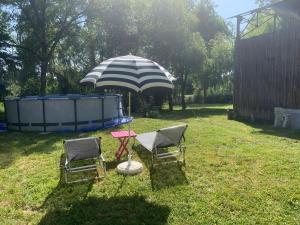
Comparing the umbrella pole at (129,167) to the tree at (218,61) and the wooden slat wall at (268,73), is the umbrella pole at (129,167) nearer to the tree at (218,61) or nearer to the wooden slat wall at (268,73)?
the wooden slat wall at (268,73)

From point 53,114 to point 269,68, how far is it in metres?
12.0

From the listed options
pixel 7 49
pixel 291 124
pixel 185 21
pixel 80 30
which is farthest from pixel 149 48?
pixel 291 124

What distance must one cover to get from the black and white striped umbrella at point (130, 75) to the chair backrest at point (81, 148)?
56.8 inches

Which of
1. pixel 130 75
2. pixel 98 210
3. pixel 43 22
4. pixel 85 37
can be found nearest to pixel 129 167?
pixel 98 210

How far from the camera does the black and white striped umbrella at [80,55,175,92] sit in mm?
6438

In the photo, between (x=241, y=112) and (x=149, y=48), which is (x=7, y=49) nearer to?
(x=149, y=48)

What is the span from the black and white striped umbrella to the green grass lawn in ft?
7.38

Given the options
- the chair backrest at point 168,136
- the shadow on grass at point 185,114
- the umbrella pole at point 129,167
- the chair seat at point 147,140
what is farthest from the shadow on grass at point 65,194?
the shadow on grass at point 185,114

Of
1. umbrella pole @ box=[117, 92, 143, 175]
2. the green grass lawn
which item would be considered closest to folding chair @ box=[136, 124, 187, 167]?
the green grass lawn

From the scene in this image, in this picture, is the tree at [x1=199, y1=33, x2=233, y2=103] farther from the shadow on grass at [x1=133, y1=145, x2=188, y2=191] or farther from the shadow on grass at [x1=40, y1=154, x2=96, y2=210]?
the shadow on grass at [x1=40, y1=154, x2=96, y2=210]

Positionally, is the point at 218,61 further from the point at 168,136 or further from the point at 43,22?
the point at 168,136

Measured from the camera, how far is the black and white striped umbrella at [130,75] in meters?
6.44

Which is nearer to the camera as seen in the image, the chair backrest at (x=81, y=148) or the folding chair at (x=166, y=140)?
the chair backrest at (x=81, y=148)

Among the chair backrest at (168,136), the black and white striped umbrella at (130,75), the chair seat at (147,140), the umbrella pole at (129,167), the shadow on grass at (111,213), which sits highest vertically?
the black and white striped umbrella at (130,75)
